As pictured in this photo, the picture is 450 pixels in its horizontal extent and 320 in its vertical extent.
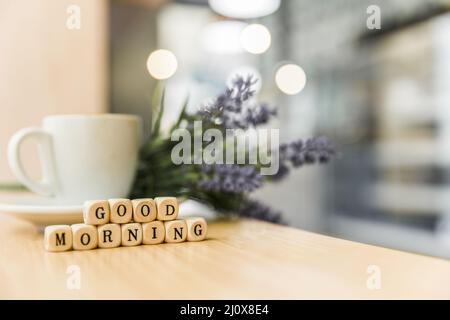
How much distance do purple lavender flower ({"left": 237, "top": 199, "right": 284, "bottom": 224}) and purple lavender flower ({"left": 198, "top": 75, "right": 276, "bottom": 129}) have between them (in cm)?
16

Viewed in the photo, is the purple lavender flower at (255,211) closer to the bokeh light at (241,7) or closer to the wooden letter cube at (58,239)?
the wooden letter cube at (58,239)

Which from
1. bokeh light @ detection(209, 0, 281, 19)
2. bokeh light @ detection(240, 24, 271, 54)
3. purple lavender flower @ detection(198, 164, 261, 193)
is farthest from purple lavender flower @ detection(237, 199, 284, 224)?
bokeh light @ detection(240, 24, 271, 54)

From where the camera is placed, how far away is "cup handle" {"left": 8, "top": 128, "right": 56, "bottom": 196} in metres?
0.61

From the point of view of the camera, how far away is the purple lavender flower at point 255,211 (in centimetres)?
74

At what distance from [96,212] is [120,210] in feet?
0.08

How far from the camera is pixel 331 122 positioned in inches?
115

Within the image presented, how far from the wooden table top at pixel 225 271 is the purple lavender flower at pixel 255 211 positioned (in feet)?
0.65

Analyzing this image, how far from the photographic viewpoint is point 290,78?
275cm

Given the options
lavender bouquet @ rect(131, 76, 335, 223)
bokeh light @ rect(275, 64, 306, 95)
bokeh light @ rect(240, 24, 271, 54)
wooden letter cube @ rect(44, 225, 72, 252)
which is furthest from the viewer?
bokeh light @ rect(240, 24, 271, 54)

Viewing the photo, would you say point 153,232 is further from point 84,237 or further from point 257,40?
point 257,40

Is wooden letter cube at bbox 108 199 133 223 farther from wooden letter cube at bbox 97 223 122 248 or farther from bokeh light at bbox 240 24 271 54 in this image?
bokeh light at bbox 240 24 271 54

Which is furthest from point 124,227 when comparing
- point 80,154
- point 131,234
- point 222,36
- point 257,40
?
point 257,40

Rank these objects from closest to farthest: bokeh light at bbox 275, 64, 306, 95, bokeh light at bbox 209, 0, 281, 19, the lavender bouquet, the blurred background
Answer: the lavender bouquet < the blurred background < bokeh light at bbox 209, 0, 281, 19 < bokeh light at bbox 275, 64, 306, 95
